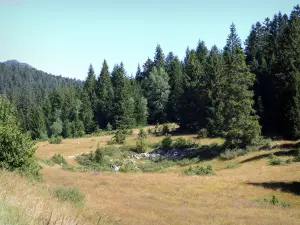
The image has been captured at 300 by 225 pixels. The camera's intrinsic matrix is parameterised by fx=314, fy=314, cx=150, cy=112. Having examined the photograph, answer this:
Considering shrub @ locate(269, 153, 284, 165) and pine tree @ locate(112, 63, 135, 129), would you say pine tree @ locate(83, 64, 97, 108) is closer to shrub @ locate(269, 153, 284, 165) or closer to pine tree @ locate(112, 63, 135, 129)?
pine tree @ locate(112, 63, 135, 129)

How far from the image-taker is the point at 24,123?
100m

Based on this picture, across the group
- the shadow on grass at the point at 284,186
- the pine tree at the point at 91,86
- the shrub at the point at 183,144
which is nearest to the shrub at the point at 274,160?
the shadow on grass at the point at 284,186

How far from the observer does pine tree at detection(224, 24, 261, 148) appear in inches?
1583

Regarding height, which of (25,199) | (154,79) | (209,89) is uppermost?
(154,79)

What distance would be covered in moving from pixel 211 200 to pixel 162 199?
126 inches

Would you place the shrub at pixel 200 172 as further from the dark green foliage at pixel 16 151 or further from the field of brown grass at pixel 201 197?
the dark green foliage at pixel 16 151

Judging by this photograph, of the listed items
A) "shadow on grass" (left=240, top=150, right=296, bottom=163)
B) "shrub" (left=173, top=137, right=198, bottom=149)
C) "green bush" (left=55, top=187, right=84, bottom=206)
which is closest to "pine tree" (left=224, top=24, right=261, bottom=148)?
"shadow on grass" (left=240, top=150, right=296, bottom=163)

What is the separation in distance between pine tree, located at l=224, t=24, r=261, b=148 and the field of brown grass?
750 centimetres

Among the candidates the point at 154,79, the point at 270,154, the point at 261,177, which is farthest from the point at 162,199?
the point at 154,79

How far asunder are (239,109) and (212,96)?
18436 mm

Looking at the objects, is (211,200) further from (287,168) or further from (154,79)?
(154,79)

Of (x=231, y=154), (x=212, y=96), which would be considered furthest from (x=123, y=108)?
(x=231, y=154)

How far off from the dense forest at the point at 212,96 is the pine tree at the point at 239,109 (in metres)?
0.12

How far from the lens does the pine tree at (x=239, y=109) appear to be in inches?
1583
